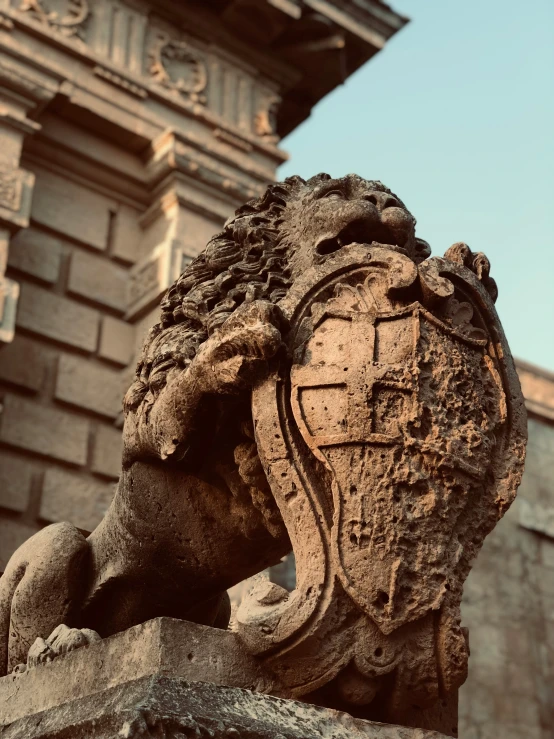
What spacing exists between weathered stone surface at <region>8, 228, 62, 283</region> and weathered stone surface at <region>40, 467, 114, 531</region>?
1130mm

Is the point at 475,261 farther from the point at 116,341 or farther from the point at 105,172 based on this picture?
the point at 105,172

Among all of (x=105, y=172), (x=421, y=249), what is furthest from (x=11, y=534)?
(x=421, y=249)

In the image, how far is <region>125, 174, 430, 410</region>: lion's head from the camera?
8.81 ft

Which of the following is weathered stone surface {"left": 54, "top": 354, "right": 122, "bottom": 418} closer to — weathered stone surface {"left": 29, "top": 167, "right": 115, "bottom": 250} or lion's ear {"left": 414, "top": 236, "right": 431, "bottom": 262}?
weathered stone surface {"left": 29, "top": 167, "right": 115, "bottom": 250}

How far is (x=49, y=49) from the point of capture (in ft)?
21.5

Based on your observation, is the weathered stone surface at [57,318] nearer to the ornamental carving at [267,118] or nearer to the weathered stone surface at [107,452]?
the weathered stone surface at [107,452]

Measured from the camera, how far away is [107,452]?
601cm

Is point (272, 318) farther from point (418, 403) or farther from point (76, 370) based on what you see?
point (76, 370)

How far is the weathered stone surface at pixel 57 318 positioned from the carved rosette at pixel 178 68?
1639 mm

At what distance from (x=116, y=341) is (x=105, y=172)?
107 cm

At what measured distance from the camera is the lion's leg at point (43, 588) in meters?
2.85

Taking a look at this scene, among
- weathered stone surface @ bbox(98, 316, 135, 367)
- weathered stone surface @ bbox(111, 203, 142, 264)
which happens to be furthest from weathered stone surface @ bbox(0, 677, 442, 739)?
weathered stone surface @ bbox(111, 203, 142, 264)

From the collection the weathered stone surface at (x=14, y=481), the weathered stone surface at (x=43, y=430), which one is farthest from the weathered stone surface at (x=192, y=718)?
the weathered stone surface at (x=43, y=430)

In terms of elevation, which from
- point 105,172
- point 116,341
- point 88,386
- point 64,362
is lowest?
point 88,386
